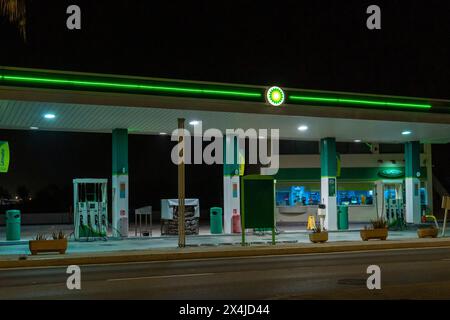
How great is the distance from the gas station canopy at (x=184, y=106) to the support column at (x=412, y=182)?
4.46 metres

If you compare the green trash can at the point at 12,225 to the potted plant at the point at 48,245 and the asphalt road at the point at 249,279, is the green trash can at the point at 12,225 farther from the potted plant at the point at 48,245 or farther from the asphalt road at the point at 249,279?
the asphalt road at the point at 249,279

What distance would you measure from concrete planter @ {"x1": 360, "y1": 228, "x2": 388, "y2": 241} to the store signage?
564 inches

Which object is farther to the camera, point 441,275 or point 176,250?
point 176,250

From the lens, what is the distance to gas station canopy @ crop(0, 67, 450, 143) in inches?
667

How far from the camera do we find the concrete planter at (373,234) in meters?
20.4

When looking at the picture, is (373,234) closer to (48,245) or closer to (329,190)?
(329,190)

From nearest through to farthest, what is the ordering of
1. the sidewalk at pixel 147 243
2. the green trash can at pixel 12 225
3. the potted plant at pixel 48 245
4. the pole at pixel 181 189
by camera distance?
1. the potted plant at pixel 48 245
2. the pole at pixel 181 189
3. the sidewalk at pixel 147 243
4. the green trash can at pixel 12 225

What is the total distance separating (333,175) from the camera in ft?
87.3

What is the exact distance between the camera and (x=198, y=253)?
16297 millimetres

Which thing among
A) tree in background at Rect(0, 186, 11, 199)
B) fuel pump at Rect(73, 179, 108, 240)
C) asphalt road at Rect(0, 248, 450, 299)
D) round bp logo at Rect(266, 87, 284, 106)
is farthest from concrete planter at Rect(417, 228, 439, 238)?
tree in background at Rect(0, 186, 11, 199)

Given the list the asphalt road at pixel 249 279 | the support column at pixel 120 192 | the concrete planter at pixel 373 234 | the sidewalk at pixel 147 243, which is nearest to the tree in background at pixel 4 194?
the sidewalk at pixel 147 243
